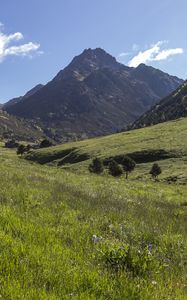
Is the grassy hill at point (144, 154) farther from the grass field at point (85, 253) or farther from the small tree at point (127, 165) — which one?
the grass field at point (85, 253)

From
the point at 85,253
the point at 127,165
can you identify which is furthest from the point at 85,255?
the point at 127,165

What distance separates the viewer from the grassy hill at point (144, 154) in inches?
3120

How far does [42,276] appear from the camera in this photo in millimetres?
5770

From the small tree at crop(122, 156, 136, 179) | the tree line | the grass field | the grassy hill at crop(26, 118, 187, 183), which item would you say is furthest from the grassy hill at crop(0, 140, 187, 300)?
the small tree at crop(122, 156, 136, 179)

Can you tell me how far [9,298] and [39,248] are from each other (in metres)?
1.95

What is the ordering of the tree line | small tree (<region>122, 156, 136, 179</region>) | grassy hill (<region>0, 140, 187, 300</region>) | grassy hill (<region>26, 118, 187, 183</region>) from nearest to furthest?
grassy hill (<region>0, 140, 187, 300</region>) < the tree line < small tree (<region>122, 156, 136, 179</region>) < grassy hill (<region>26, 118, 187, 183</region>)

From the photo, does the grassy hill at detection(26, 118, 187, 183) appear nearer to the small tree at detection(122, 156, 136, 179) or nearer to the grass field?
the small tree at detection(122, 156, 136, 179)

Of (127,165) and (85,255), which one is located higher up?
(85,255)

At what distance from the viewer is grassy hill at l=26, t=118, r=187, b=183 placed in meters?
79.2

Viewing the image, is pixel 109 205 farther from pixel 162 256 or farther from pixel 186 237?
pixel 162 256

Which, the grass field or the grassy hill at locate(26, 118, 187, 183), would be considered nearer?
the grass field

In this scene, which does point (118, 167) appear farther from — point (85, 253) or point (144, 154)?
point (85, 253)

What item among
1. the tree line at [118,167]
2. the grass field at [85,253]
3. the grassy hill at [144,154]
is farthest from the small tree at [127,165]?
the grass field at [85,253]

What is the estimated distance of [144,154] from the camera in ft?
324
